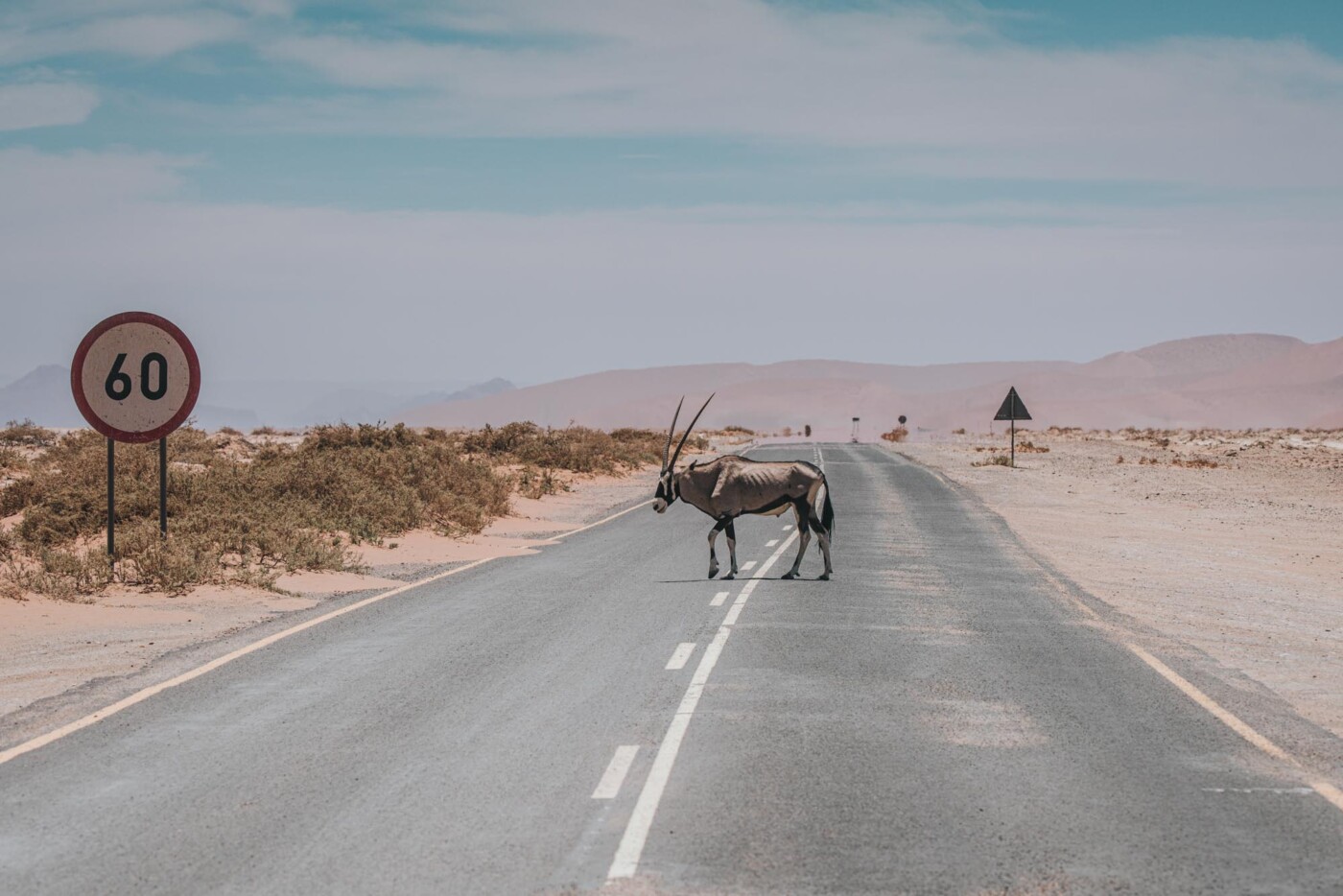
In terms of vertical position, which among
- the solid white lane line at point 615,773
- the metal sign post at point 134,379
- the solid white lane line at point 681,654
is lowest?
the solid white lane line at point 681,654

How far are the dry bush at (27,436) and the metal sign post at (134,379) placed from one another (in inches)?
1253

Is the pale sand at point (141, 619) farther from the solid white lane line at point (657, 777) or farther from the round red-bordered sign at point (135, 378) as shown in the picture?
the solid white lane line at point (657, 777)

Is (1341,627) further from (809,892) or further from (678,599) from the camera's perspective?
(809,892)

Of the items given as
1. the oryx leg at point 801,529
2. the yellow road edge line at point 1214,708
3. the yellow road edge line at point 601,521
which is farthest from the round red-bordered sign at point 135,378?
the yellow road edge line at point 1214,708

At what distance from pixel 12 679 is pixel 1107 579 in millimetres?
14162

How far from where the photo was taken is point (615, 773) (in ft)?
24.1

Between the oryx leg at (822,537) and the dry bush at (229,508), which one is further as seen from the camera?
the oryx leg at (822,537)

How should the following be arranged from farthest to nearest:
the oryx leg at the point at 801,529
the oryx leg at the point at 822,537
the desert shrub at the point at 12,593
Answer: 1. the oryx leg at the point at 822,537
2. the oryx leg at the point at 801,529
3. the desert shrub at the point at 12,593

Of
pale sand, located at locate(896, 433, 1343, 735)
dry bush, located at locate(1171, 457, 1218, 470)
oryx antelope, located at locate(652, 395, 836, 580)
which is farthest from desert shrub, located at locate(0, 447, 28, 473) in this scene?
dry bush, located at locate(1171, 457, 1218, 470)

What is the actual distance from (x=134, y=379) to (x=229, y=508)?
4.50 m

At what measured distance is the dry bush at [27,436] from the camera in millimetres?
44750

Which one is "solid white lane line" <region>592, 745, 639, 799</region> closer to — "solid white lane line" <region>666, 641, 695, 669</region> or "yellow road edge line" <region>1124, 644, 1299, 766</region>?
"solid white lane line" <region>666, 641, 695, 669</region>

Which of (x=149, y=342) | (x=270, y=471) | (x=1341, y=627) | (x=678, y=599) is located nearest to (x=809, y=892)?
(x=678, y=599)

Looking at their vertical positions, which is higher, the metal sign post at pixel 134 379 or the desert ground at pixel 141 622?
the metal sign post at pixel 134 379
